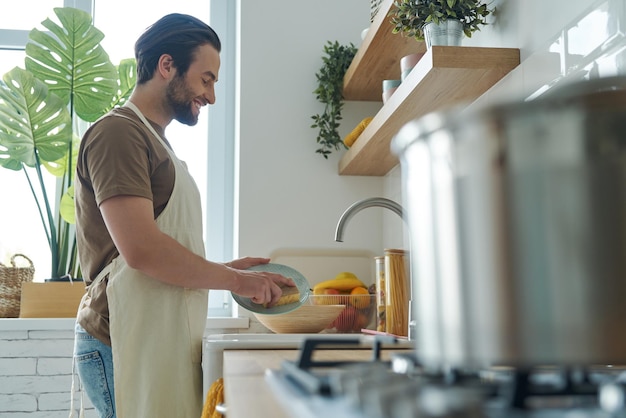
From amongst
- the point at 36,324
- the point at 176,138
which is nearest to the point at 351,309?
the point at 36,324

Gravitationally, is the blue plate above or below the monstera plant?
below

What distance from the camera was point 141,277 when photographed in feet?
5.16

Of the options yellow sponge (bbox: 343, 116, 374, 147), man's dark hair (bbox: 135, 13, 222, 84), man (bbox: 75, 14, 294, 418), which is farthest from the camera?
yellow sponge (bbox: 343, 116, 374, 147)

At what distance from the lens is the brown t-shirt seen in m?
1.51

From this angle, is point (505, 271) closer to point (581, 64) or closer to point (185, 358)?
point (581, 64)

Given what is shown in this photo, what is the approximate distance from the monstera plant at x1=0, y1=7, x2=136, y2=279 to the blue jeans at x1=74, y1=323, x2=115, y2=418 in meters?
1.09

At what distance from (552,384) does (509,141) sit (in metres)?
0.20

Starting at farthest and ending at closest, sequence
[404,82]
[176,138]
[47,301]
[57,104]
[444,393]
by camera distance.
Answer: [176,138]
[57,104]
[47,301]
[404,82]
[444,393]

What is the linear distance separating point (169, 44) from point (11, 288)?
135cm

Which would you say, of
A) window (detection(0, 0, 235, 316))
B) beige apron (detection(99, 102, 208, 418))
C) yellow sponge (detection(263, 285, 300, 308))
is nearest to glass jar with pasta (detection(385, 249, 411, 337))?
yellow sponge (detection(263, 285, 300, 308))

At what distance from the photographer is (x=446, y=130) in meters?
0.52

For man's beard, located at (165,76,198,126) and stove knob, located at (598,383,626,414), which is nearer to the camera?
stove knob, located at (598,383,626,414)

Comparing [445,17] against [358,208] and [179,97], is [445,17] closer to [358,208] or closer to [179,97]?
[358,208]

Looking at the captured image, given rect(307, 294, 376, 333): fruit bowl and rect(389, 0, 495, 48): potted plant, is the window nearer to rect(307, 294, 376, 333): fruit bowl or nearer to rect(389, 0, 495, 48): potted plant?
rect(307, 294, 376, 333): fruit bowl
